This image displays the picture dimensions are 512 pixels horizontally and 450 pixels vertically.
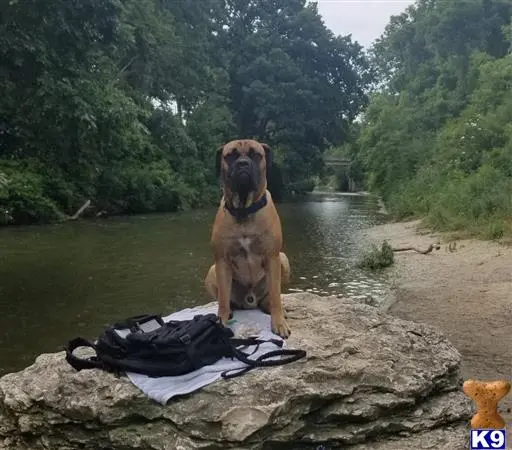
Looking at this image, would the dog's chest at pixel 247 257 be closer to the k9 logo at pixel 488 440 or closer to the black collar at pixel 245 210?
the black collar at pixel 245 210

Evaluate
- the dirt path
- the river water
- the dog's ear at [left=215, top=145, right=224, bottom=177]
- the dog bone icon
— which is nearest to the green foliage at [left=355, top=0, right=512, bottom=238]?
the dirt path

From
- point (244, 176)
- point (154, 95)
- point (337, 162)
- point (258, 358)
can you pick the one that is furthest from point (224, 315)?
point (337, 162)

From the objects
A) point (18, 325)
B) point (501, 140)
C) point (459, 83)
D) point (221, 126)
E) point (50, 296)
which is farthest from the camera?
point (221, 126)

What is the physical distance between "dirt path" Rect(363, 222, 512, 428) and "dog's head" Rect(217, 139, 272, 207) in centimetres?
236

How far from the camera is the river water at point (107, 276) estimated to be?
25.6ft

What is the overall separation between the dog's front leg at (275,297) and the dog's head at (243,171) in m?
0.49

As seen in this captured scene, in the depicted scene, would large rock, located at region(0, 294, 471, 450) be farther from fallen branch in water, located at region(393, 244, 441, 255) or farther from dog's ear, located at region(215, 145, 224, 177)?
fallen branch in water, located at region(393, 244, 441, 255)

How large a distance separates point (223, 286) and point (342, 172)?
88628 millimetres

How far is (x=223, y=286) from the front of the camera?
15.3 ft

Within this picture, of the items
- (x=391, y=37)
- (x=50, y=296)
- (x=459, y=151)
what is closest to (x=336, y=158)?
(x=391, y=37)

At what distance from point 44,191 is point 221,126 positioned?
19.1 metres

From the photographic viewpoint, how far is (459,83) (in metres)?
37.0

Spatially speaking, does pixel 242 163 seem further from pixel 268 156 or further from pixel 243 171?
pixel 268 156

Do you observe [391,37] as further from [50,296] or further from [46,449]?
[46,449]
